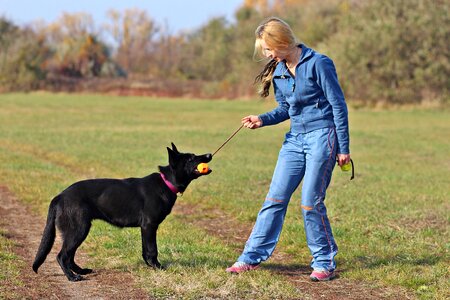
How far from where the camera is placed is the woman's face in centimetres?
643

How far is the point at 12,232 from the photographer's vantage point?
29.7ft

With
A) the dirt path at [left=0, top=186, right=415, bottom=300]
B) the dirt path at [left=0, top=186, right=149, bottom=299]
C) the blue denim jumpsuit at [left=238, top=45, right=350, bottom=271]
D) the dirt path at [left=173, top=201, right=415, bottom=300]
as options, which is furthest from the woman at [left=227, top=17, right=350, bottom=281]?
the dirt path at [left=0, top=186, right=149, bottom=299]

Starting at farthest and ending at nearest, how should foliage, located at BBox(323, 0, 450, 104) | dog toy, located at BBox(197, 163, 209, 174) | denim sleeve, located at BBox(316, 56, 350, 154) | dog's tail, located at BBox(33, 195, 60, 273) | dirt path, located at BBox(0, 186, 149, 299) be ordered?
foliage, located at BBox(323, 0, 450, 104)
dog toy, located at BBox(197, 163, 209, 174)
dog's tail, located at BBox(33, 195, 60, 273)
denim sleeve, located at BBox(316, 56, 350, 154)
dirt path, located at BBox(0, 186, 149, 299)

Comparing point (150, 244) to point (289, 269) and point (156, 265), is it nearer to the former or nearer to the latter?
point (156, 265)

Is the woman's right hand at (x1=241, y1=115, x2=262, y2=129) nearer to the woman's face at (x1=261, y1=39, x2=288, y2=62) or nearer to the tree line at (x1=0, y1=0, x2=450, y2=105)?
the woman's face at (x1=261, y1=39, x2=288, y2=62)

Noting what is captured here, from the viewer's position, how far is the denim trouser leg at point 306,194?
21.4 ft

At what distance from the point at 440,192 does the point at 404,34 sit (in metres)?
33.7

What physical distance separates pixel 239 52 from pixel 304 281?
210 feet

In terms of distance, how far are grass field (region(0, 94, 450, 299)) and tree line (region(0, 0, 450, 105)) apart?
15751mm

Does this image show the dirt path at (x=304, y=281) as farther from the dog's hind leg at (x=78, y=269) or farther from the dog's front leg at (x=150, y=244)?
the dog's hind leg at (x=78, y=269)

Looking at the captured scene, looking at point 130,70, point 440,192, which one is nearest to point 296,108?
point 440,192

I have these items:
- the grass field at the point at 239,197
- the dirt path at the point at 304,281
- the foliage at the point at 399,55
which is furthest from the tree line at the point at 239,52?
the dirt path at the point at 304,281

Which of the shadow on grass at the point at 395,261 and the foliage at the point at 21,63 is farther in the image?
the foliage at the point at 21,63

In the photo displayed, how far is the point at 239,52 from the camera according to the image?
229ft
